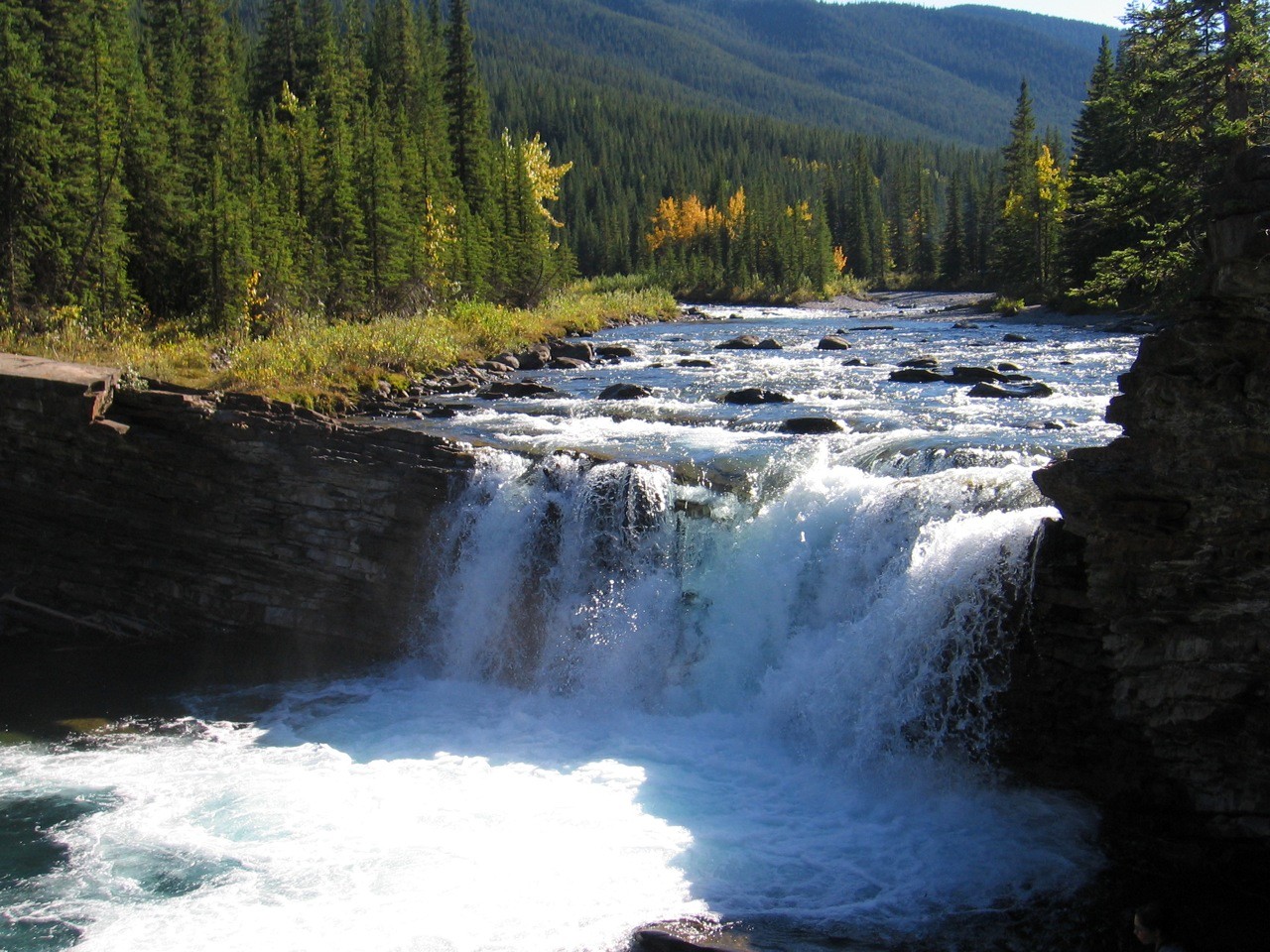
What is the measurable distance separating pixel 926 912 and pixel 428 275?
3198 centimetres

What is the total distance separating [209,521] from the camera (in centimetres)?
1619

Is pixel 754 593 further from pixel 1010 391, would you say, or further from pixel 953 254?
pixel 953 254

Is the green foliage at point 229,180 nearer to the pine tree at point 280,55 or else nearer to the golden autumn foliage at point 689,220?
the pine tree at point 280,55

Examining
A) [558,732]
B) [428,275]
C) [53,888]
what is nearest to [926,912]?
[558,732]

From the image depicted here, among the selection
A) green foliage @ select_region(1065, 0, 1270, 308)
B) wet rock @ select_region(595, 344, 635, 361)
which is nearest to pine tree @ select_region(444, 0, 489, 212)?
wet rock @ select_region(595, 344, 635, 361)

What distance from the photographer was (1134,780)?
998 cm

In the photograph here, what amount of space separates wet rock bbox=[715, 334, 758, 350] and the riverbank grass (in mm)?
7078

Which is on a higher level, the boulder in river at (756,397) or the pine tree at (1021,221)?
the pine tree at (1021,221)

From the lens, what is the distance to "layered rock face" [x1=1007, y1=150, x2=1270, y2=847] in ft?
28.1

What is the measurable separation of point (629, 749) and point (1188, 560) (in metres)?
6.29

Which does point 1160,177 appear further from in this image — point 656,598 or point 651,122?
point 651,122

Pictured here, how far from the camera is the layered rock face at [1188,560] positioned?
8.56 meters

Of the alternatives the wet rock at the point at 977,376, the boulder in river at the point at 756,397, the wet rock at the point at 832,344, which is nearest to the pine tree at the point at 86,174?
the boulder in river at the point at 756,397

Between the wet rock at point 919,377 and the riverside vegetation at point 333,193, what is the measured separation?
13.2 feet
